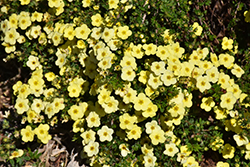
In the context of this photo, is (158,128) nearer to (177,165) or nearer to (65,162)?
(177,165)

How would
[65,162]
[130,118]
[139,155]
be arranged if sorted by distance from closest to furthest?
[130,118] < [139,155] < [65,162]

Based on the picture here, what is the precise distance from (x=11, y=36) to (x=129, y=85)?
62.4 inches

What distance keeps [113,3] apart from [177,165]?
6.40ft

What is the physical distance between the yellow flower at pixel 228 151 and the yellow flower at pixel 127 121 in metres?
1.06

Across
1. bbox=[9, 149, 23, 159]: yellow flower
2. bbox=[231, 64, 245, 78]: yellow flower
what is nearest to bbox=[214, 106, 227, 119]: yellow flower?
bbox=[231, 64, 245, 78]: yellow flower

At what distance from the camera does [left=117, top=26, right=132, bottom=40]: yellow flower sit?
3.20 m

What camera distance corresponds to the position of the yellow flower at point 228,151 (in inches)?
126

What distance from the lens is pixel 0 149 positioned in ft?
10.6

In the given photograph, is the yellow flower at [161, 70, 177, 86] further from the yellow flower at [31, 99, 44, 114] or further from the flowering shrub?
the yellow flower at [31, 99, 44, 114]

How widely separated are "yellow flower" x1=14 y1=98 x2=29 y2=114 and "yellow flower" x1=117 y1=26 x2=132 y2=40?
4.22 ft

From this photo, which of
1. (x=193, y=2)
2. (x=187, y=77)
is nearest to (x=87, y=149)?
(x=187, y=77)

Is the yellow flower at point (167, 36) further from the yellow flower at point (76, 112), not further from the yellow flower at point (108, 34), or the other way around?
the yellow flower at point (76, 112)

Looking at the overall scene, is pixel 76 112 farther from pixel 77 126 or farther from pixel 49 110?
pixel 49 110

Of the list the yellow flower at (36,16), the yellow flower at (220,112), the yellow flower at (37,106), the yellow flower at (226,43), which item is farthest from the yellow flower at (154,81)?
the yellow flower at (36,16)
